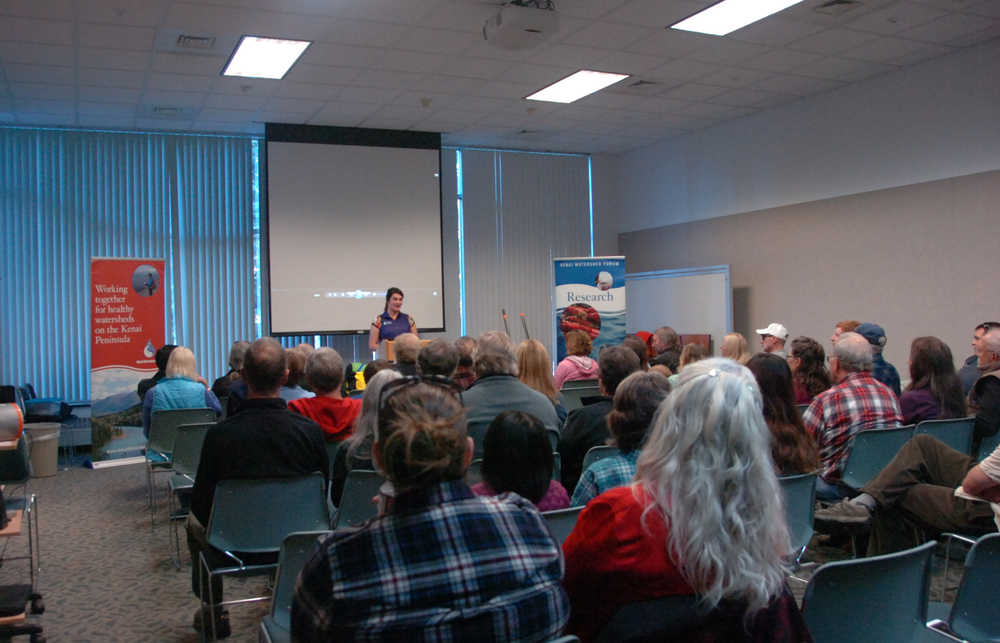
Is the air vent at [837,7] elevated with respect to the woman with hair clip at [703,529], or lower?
elevated

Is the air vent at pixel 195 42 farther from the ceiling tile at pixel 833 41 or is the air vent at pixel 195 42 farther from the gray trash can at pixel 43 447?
the ceiling tile at pixel 833 41

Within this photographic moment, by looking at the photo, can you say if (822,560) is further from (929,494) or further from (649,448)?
(649,448)

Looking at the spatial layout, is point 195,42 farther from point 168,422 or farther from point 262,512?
point 262,512

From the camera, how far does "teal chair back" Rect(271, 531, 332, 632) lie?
2.17 m

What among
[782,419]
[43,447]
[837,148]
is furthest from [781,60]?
[43,447]

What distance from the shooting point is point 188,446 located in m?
4.44

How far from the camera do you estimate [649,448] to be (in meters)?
1.55

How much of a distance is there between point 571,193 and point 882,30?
5410 mm

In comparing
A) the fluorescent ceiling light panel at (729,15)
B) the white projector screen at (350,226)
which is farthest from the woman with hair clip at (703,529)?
the white projector screen at (350,226)

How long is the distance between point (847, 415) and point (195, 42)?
18.1 feet

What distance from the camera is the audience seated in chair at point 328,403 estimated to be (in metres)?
3.59

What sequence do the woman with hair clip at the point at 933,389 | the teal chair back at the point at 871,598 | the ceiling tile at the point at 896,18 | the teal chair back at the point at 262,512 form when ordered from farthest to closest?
1. the ceiling tile at the point at 896,18
2. the woman with hair clip at the point at 933,389
3. the teal chair back at the point at 262,512
4. the teal chair back at the point at 871,598

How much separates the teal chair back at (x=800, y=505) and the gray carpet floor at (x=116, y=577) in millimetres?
863

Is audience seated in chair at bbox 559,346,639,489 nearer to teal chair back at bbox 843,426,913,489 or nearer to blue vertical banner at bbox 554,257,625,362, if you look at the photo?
teal chair back at bbox 843,426,913,489
